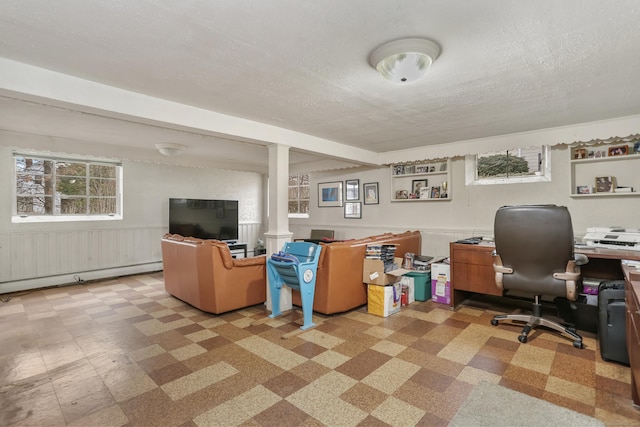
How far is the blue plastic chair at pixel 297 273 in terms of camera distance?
3111 mm

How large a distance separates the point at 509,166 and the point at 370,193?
235 centimetres

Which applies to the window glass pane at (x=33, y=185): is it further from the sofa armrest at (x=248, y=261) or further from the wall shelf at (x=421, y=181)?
the wall shelf at (x=421, y=181)

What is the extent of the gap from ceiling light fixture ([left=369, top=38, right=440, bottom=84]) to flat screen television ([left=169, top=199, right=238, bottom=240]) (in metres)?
4.76

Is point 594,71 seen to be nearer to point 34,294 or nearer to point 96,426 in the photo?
point 96,426

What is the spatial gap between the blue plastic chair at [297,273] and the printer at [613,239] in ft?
9.20

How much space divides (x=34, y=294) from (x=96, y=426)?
12.9 ft

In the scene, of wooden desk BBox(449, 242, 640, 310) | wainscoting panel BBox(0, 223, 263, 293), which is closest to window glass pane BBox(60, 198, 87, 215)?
wainscoting panel BBox(0, 223, 263, 293)

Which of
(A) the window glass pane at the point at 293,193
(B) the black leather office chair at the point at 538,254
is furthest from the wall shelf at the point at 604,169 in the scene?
(A) the window glass pane at the point at 293,193

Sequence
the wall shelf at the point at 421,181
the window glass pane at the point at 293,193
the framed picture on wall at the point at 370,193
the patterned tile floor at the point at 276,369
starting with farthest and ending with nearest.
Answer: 1. the window glass pane at the point at 293,193
2. the framed picture on wall at the point at 370,193
3. the wall shelf at the point at 421,181
4. the patterned tile floor at the point at 276,369

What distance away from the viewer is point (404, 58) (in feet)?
6.59

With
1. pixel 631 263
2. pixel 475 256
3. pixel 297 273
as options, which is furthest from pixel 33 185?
pixel 631 263

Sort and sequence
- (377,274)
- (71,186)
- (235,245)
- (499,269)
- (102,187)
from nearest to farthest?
(499,269) → (377,274) → (71,186) → (102,187) → (235,245)

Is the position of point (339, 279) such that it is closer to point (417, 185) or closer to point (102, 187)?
point (417, 185)

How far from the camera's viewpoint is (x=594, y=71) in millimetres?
2318
